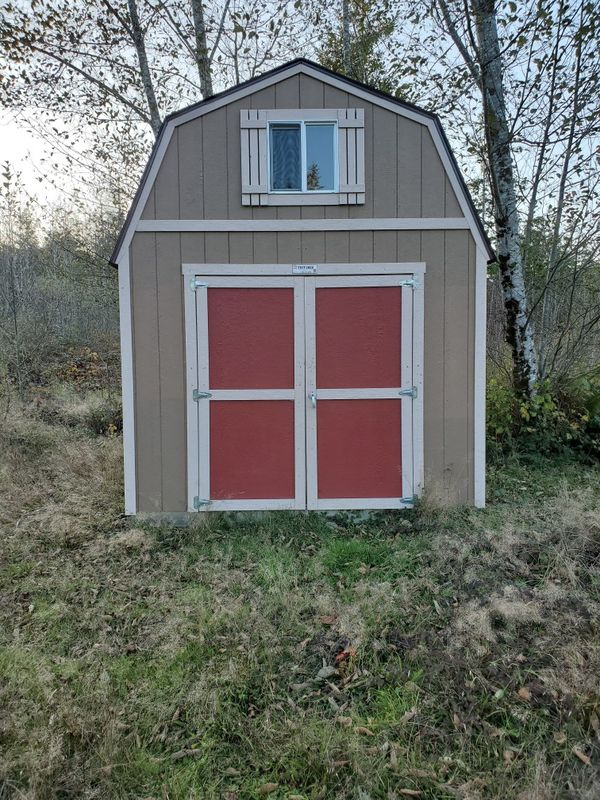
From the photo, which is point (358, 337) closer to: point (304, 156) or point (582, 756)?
point (304, 156)

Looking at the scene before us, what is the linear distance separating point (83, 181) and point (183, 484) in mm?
7383

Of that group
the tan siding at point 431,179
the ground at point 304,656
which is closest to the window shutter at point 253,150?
the tan siding at point 431,179

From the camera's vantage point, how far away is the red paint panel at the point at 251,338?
4746mm

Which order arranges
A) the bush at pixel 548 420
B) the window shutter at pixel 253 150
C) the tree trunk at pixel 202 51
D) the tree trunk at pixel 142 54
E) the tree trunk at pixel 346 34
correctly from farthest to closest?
the tree trunk at pixel 346 34
the tree trunk at pixel 142 54
the tree trunk at pixel 202 51
the bush at pixel 548 420
the window shutter at pixel 253 150

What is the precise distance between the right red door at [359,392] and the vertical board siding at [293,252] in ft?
0.78

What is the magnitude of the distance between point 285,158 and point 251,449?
8.99ft

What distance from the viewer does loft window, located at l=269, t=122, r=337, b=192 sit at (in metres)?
4.65

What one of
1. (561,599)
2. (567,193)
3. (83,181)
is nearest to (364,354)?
(561,599)

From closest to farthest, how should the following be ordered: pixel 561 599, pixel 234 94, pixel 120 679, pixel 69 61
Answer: pixel 120 679, pixel 561 599, pixel 234 94, pixel 69 61

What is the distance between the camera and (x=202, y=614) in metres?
3.29

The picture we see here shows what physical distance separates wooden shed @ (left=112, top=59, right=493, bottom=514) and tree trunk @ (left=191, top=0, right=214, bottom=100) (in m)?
5.64

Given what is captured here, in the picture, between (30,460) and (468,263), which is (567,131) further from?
(30,460)

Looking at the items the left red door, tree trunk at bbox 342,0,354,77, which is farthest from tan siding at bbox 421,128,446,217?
tree trunk at bbox 342,0,354,77

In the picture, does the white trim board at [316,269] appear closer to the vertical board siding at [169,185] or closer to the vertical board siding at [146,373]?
the vertical board siding at [146,373]
